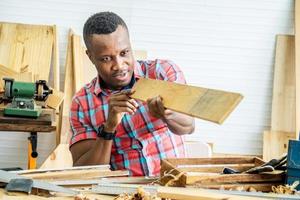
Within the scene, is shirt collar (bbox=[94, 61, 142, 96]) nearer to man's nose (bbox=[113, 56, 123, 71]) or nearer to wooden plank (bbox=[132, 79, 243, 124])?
man's nose (bbox=[113, 56, 123, 71])

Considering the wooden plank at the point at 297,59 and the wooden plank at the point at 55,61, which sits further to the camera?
the wooden plank at the point at 55,61

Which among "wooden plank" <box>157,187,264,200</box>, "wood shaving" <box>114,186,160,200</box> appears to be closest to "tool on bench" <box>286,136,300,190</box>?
"wooden plank" <box>157,187,264,200</box>

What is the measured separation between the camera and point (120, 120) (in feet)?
6.08

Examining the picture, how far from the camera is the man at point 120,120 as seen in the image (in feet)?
6.22

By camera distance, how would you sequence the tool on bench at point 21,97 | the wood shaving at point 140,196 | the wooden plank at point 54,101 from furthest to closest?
the wooden plank at point 54,101
the tool on bench at point 21,97
the wood shaving at point 140,196

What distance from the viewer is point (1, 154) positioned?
11.8 ft

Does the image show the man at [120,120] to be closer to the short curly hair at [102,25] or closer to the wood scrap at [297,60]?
the short curly hair at [102,25]

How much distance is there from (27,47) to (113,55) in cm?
177

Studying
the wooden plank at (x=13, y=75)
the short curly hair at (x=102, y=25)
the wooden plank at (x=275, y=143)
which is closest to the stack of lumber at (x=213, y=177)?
the short curly hair at (x=102, y=25)

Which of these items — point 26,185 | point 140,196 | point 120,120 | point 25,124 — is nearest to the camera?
point 140,196

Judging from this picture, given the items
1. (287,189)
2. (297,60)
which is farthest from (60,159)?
(287,189)

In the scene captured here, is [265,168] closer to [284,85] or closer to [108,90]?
[108,90]

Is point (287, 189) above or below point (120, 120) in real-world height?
below

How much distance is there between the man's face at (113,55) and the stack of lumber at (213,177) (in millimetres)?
489
